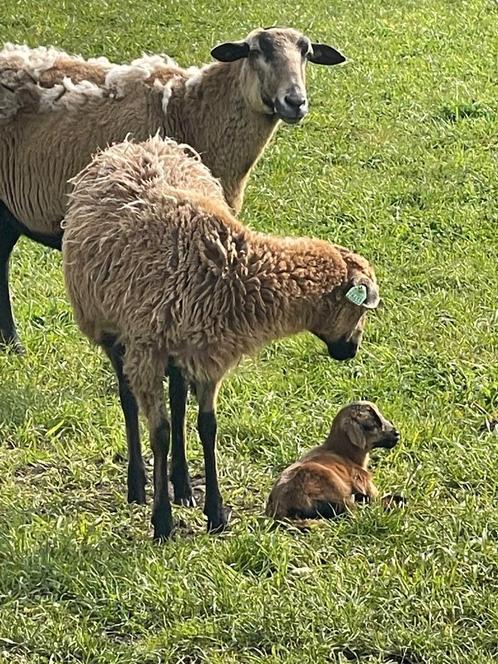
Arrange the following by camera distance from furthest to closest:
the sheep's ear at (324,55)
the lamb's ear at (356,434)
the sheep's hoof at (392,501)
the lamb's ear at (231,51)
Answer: the sheep's ear at (324,55)
the lamb's ear at (231,51)
the lamb's ear at (356,434)
the sheep's hoof at (392,501)

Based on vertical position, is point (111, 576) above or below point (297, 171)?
above

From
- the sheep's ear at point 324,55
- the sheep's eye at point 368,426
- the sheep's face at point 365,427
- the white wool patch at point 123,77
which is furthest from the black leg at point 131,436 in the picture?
the sheep's ear at point 324,55

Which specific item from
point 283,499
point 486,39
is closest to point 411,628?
point 283,499

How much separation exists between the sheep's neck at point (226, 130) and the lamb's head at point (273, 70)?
0.27 ft

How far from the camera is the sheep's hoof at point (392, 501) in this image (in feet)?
19.4

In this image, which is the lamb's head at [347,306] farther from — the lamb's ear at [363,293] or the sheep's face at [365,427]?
the sheep's face at [365,427]

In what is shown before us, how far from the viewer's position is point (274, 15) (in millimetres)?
16078

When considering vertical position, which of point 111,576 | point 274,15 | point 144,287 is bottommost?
point 274,15

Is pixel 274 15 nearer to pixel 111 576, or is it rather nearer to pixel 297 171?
pixel 297 171

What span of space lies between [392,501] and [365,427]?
1.34ft

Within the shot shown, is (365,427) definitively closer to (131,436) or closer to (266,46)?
(131,436)

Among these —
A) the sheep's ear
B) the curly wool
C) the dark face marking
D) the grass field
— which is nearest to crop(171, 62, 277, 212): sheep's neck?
the dark face marking

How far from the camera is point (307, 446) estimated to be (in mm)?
6703

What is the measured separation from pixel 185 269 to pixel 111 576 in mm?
1359
